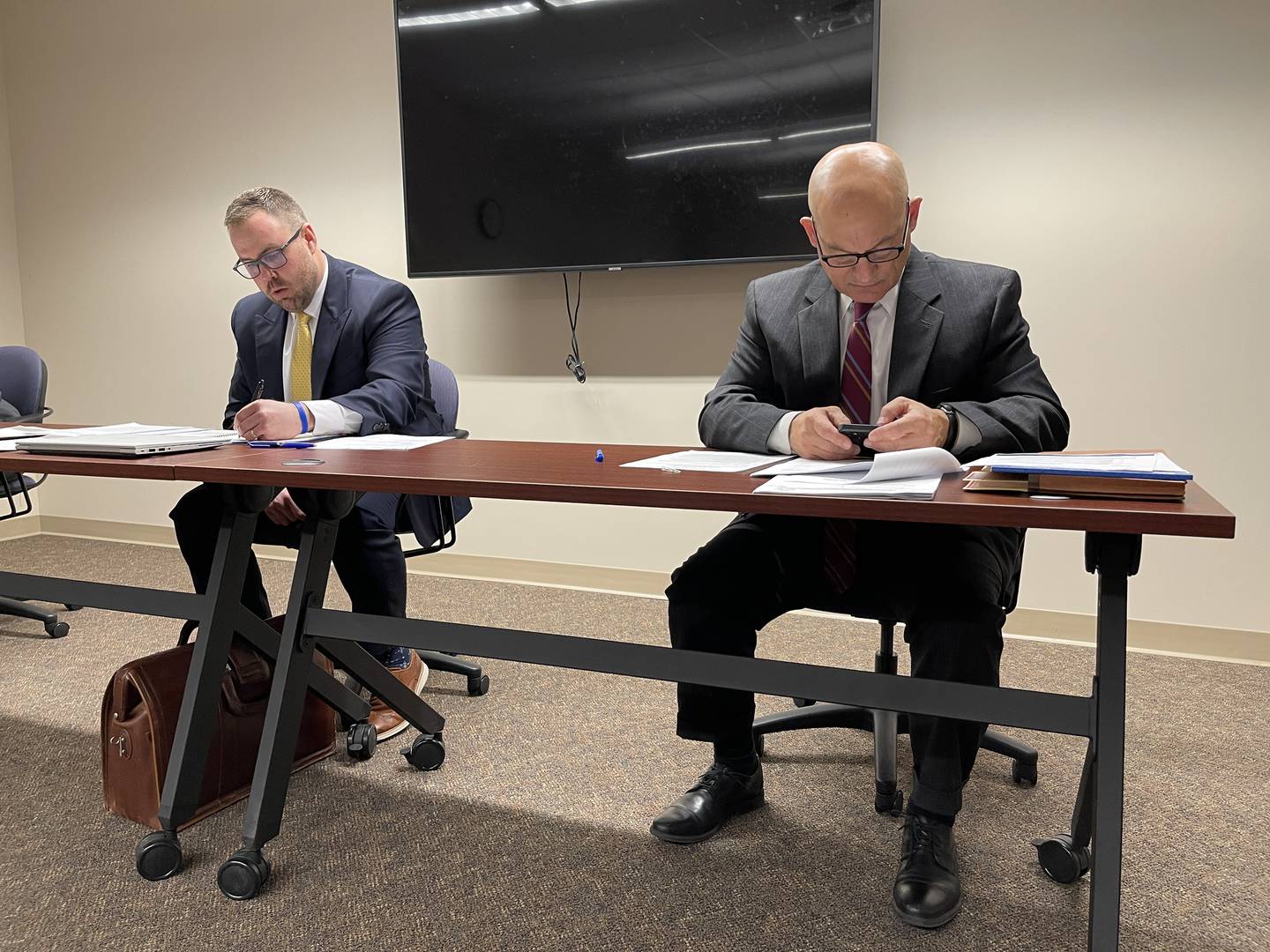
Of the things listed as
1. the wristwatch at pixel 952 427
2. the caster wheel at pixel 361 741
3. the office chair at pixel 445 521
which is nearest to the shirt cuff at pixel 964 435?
the wristwatch at pixel 952 427

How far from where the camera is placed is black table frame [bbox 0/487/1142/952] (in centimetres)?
123

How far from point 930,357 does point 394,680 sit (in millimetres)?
1197

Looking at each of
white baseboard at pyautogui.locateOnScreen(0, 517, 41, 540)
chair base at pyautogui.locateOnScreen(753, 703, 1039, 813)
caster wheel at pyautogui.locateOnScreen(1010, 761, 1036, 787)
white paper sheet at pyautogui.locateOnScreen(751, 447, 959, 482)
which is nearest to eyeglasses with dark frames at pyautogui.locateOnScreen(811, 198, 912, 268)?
white paper sheet at pyautogui.locateOnScreen(751, 447, 959, 482)

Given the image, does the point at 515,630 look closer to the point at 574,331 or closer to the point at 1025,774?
the point at 1025,774

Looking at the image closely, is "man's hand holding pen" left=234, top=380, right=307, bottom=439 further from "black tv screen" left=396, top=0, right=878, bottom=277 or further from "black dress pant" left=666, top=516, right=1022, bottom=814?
"black tv screen" left=396, top=0, right=878, bottom=277

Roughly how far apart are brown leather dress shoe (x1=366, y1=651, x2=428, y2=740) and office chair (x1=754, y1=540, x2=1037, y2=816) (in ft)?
2.65

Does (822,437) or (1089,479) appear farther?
(822,437)

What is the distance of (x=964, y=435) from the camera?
1550 millimetres

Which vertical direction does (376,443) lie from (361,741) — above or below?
above

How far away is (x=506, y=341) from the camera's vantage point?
368cm

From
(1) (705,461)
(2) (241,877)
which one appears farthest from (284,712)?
(1) (705,461)

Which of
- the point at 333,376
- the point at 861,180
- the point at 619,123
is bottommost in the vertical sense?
the point at 333,376

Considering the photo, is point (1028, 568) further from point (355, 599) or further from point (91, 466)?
point (91, 466)

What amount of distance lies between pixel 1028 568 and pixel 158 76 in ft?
13.0
